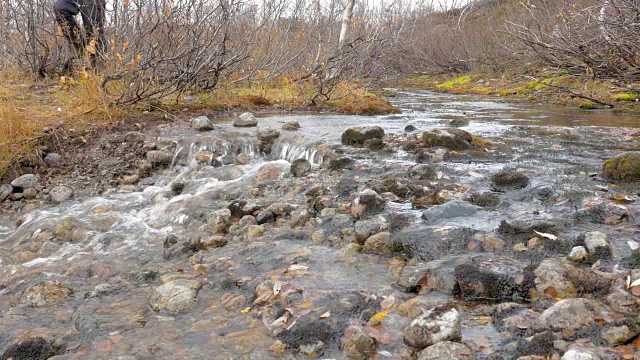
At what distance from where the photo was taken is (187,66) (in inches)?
335

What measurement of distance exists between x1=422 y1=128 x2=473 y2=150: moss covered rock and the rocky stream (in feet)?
0.07

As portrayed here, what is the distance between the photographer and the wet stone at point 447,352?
2.10m

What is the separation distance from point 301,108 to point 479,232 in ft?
24.7

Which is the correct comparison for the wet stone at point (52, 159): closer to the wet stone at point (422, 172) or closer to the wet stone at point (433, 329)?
the wet stone at point (422, 172)

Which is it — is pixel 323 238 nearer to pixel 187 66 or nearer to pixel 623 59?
pixel 187 66

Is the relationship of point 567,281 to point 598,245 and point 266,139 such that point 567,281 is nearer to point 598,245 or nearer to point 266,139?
point 598,245

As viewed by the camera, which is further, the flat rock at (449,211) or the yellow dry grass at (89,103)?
the yellow dry grass at (89,103)

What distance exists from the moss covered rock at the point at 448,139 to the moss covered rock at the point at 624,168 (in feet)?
5.74

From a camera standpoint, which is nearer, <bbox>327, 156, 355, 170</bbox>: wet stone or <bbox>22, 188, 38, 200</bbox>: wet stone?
<bbox>22, 188, 38, 200</bbox>: wet stone

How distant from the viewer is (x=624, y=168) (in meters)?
4.57

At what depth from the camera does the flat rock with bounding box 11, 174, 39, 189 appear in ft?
18.1

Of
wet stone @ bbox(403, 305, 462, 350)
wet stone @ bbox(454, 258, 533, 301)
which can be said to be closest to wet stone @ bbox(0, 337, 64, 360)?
wet stone @ bbox(403, 305, 462, 350)

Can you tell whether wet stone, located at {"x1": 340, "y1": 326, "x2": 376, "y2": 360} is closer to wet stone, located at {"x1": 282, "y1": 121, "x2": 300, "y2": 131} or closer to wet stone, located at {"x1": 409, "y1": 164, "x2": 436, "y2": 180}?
wet stone, located at {"x1": 409, "y1": 164, "x2": 436, "y2": 180}

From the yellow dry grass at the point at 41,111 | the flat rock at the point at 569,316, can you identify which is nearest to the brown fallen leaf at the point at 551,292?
the flat rock at the point at 569,316
